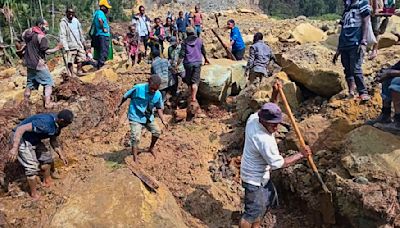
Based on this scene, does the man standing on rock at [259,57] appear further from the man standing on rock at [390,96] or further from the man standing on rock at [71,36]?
the man standing on rock at [71,36]

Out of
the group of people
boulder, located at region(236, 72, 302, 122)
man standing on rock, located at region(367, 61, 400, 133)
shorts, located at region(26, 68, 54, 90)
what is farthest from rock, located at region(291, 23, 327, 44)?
shorts, located at region(26, 68, 54, 90)

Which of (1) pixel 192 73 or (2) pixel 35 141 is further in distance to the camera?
(1) pixel 192 73

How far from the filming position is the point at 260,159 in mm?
4230

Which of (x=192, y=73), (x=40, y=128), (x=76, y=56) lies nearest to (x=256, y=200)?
(x=40, y=128)

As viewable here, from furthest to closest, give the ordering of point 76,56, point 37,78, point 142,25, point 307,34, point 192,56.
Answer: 1. point 307,34
2. point 142,25
3. point 76,56
4. point 192,56
5. point 37,78

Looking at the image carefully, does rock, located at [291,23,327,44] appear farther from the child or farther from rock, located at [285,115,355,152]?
rock, located at [285,115,355,152]

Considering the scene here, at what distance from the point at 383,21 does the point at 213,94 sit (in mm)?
3623

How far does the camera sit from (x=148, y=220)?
4.70 metres

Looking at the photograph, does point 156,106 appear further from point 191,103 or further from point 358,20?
point 358,20

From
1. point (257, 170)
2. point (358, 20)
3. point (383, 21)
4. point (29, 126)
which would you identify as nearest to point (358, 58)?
point (358, 20)

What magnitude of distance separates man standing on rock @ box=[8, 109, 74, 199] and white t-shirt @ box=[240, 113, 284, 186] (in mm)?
2322

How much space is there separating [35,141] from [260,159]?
292 centimetres

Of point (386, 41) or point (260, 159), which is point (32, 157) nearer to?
point (260, 159)

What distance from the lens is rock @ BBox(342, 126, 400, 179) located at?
4559mm
